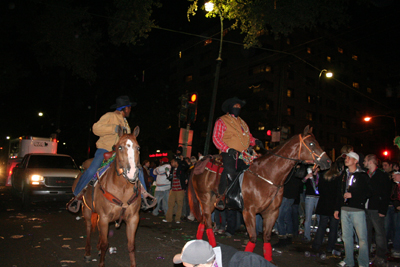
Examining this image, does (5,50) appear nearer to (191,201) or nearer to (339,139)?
(191,201)

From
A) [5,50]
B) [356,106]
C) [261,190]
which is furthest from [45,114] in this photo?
[356,106]

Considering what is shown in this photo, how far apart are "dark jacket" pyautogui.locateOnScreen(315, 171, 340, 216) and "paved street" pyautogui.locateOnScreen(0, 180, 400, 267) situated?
1.04 metres

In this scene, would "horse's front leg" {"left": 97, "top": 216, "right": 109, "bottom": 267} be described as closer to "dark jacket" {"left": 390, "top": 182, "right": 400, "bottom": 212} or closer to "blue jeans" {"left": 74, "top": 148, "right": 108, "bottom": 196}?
"blue jeans" {"left": 74, "top": 148, "right": 108, "bottom": 196}

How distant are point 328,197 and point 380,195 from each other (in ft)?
4.01

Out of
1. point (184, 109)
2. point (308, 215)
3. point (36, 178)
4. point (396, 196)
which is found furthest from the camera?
point (184, 109)

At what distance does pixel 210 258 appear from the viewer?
6.93 feet

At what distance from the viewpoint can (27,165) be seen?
11445mm

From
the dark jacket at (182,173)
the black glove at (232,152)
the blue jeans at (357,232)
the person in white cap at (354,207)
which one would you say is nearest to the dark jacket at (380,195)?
the person in white cap at (354,207)

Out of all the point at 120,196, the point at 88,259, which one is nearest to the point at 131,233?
the point at 120,196

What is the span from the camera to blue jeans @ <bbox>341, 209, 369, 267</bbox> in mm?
5453

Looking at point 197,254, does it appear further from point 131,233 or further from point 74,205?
point 74,205

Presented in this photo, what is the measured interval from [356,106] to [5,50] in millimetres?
57746

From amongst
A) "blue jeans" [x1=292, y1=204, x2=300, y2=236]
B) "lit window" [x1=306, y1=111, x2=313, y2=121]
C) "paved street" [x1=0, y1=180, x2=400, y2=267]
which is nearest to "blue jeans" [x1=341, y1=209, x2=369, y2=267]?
"paved street" [x1=0, y1=180, x2=400, y2=267]

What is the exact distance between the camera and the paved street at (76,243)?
5.45 m
